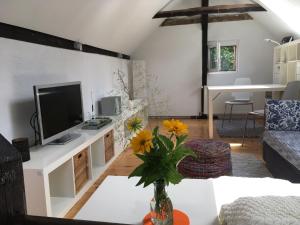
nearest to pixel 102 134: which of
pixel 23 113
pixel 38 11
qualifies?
pixel 23 113

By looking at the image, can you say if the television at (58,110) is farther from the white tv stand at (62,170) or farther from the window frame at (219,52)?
the window frame at (219,52)

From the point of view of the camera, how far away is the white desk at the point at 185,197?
3.92 ft

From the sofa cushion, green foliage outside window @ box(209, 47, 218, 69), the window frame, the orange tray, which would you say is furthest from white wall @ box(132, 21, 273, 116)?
the orange tray

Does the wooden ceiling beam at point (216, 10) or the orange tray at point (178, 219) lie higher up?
the wooden ceiling beam at point (216, 10)

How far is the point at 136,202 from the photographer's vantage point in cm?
132

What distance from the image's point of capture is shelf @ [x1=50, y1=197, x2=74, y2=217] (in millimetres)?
2116

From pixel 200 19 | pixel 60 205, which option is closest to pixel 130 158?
pixel 60 205

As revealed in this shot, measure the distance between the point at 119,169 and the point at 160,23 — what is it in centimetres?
387

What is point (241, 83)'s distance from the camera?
18.0 feet

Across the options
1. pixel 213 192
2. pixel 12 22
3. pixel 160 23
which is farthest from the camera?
pixel 160 23

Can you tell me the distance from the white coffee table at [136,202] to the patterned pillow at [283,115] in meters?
1.82

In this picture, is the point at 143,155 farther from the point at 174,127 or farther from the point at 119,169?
the point at 119,169

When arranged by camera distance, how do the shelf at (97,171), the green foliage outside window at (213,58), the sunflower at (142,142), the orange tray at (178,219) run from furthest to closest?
the green foliage outside window at (213,58) < the shelf at (97,171) < the orange tray at (178,219) < the sunflower at (142,142)

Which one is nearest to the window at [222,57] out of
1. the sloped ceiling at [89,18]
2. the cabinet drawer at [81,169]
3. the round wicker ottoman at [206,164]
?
the sloped ceiling at [89,18]
